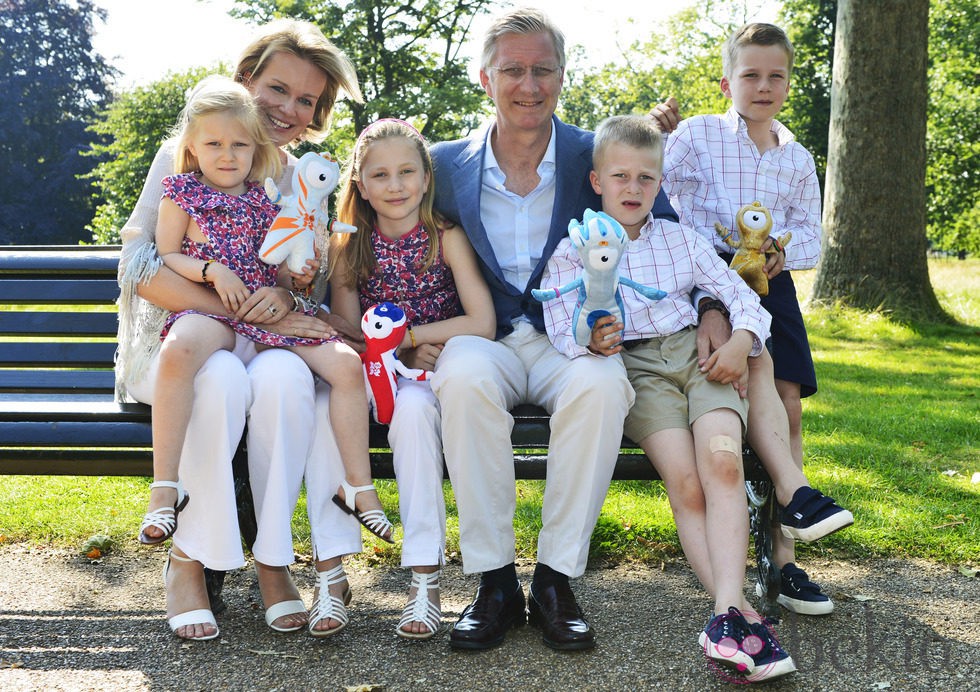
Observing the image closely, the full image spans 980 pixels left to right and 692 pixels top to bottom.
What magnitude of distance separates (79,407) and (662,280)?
1.93 m

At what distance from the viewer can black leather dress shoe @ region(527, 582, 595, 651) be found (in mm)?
2893

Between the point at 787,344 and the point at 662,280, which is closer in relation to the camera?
the point at 662,280

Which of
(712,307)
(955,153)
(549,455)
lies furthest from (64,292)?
(955,153)

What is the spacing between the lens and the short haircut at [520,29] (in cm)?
345

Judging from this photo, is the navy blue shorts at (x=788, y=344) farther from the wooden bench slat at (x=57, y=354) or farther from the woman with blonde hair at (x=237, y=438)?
the wooden bench slat at (x=57, y=354)

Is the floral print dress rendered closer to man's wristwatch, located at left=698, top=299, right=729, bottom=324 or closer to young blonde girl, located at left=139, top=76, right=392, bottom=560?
young blonde girl, located at left=139, top=76, right=392, bottom=560

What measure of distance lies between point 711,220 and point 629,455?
99 cm

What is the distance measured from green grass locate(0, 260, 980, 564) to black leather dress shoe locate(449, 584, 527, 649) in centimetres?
79

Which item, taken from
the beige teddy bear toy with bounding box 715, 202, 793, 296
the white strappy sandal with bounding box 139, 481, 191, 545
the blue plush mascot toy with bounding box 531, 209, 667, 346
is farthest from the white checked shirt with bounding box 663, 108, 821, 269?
the white strappy sandal with bounding box 139, 481, 191, 545

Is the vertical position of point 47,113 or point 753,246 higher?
point 47,113

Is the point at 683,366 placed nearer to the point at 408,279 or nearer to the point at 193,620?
the point at 408,279

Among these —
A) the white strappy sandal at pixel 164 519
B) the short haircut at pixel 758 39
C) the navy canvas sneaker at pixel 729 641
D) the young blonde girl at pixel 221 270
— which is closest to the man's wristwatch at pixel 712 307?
the short haircut at pixel 758 39

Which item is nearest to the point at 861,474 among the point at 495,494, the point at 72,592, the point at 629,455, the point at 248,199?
the point at 629,455

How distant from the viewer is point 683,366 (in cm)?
315
